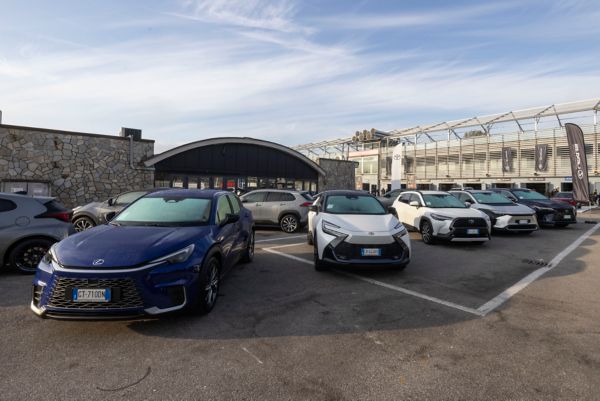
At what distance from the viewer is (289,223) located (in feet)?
40.5

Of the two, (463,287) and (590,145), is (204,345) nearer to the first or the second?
(463,287)

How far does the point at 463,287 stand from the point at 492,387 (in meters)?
3.11

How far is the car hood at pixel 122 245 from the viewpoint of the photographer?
3477 millimetres

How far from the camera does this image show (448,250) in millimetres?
9016

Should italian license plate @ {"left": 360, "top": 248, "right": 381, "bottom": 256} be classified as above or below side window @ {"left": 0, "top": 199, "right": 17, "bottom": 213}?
below

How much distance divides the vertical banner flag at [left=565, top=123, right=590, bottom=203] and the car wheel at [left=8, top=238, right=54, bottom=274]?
24546mm

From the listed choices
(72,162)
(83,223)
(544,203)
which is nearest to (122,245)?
(83,223)

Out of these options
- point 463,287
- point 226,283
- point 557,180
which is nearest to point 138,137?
point 226,283

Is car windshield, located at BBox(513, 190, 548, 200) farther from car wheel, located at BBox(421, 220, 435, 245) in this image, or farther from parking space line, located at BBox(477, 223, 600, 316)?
car wheel, located at BBox(421, 220, 435, 245)

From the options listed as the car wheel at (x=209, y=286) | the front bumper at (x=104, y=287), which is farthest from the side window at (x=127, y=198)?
the front bumper at (x=104, y=287)

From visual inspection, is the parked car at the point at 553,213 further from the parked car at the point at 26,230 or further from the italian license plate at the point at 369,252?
the parked car at the point at 26,230

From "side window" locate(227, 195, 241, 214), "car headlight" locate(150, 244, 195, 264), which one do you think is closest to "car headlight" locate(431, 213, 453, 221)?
"side window" locate(227, 195, 241, 214)

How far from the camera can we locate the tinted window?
12.9 m

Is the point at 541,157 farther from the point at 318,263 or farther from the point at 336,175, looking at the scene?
the point at 318,263
